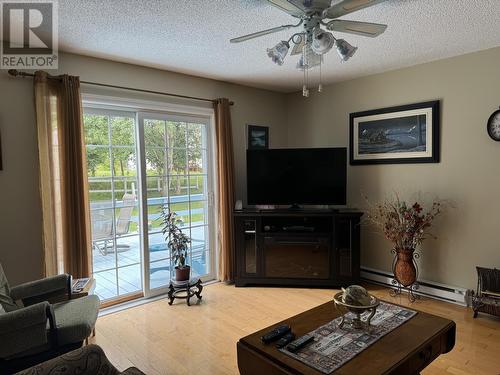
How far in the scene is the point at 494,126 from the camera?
303 cm

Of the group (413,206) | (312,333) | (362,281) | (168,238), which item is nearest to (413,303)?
(362,281)

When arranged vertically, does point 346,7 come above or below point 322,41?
above

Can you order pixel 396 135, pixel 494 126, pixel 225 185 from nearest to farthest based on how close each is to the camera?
pixel 494 126
pixel 396 135
pixel 225 185

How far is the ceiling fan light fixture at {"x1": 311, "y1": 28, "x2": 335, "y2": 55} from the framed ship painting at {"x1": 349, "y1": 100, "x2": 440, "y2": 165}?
1.98 meters

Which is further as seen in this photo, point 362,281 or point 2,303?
point 362,281

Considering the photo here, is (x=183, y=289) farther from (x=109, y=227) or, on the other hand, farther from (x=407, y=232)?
(x=407, y=232)

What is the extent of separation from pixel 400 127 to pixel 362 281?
1890 millimetres

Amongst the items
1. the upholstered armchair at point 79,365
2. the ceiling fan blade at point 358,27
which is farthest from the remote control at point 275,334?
the ceiling fan blade at point 358,27

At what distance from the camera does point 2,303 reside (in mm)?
2221

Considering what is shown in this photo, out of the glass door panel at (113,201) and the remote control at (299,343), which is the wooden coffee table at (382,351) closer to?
the remote control at (299,343)

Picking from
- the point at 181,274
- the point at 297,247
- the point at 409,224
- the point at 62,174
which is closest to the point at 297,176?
the point at 297,247

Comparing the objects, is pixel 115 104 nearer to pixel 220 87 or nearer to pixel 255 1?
pixel 220 87

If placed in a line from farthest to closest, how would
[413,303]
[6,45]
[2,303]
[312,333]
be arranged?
1. [413,303]
2. [6,45]
3. [2,303]
4. [312,333]

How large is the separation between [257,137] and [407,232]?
86.6 inches
